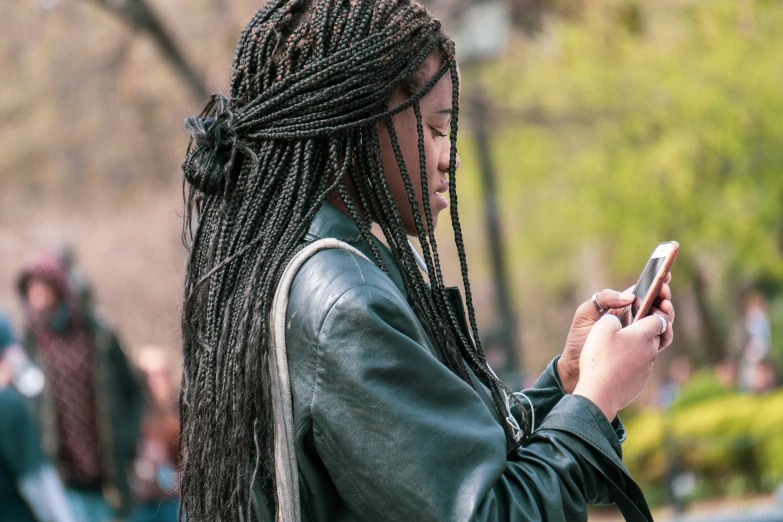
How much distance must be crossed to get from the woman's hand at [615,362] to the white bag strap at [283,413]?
0.52 m

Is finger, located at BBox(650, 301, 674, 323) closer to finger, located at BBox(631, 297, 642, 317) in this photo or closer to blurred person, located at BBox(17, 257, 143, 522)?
finger, located at BBox(631, 297, 642, 317)

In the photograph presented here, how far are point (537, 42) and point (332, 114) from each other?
9.79 metres

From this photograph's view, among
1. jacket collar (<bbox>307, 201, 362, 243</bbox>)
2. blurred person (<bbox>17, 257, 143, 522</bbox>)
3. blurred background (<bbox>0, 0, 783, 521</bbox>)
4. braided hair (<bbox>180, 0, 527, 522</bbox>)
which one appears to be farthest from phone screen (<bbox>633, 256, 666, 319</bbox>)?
blurred background (<bbox>0, 0, 783, 521</bbox>)

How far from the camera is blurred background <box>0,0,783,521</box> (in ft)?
33.2

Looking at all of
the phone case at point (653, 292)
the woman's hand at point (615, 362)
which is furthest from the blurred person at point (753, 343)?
the woman's hand at point (615, 362)

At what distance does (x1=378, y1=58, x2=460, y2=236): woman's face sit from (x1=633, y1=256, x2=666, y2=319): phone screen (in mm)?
438

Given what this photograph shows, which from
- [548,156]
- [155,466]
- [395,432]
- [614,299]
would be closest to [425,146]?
[614,299]

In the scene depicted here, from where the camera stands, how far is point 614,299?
220 centimetres

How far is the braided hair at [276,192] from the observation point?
189 centimetres

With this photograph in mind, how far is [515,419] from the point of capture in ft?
6.96

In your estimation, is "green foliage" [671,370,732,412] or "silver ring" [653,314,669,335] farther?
"green foliage" [671,370,732,412]

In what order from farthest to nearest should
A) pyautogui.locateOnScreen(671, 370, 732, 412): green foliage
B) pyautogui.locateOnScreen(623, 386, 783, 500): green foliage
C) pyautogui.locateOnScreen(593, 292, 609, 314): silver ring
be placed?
pyautogui.locateOnScreen(671, 370, 732, 412): green foliage, pyautogui.locateOnScreen(623, 386, 783, 500): green foliage, pyautogui.locateOnScreen(593, 292, 609, 314): silver ring

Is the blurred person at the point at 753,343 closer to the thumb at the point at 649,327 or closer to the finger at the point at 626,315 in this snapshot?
the finger at the point at 626,315

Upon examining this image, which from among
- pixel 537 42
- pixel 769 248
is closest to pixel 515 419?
pixel 537 42
